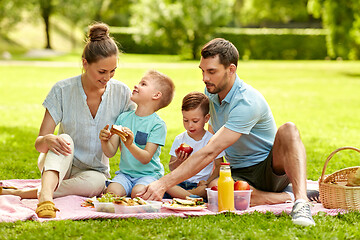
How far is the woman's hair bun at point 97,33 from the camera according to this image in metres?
4.48

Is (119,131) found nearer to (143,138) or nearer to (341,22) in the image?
(143,138)

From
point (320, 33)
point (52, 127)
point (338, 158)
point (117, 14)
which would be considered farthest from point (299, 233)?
point (117, 14)

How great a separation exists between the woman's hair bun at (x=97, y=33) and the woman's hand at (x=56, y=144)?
875 millimetres

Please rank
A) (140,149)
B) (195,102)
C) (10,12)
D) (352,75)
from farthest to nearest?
1. (10,12)
2. (352,75)
3. (195,102)
4. (140,149)

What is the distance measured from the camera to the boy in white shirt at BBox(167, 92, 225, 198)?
4.63 metres

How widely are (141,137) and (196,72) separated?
58.4 feet

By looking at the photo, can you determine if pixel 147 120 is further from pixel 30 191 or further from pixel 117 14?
pixel 117 14

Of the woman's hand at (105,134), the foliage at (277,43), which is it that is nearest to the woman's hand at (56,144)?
the woman's hand at (105,134)

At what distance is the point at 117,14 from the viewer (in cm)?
4941

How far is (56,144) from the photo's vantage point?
4156 millimetres

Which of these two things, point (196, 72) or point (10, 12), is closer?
point (196, 72)

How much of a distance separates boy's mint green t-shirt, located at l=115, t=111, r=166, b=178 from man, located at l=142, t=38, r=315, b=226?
0.48 meters

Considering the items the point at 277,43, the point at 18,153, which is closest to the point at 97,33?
the point at 18,153

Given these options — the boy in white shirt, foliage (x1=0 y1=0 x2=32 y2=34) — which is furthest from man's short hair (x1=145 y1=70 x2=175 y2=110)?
foliage (x1=0 y1=0 x2=32 y2=34)
